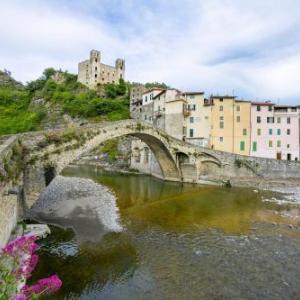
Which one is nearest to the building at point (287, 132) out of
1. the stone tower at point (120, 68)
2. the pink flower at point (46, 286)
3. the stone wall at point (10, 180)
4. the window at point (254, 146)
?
the window at point (254, 146)

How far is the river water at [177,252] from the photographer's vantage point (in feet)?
31.3

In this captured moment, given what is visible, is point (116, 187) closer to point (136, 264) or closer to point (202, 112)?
point (202, 112)

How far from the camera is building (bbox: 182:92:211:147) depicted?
39.6 m

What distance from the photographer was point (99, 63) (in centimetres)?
7631

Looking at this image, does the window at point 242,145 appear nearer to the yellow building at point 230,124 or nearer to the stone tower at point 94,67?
the yellow building at point 230,124

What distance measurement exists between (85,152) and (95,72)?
59.8 meters

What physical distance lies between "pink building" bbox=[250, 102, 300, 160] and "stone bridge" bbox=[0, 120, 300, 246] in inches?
232

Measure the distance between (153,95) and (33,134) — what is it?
32.9 meters

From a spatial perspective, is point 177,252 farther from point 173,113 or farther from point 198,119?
point 173,113

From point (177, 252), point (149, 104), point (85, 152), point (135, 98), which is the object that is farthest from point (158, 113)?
point (177, 252)

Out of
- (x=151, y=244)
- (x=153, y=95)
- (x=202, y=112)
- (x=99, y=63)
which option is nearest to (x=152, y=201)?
(x=151, y=244)

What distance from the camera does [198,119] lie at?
3981 cm

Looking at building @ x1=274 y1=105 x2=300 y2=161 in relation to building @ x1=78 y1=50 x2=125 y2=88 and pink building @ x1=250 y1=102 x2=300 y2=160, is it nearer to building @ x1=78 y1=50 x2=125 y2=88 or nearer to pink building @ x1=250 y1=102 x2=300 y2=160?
pink building @ x1=250 y1=102 x2=300 y2=160

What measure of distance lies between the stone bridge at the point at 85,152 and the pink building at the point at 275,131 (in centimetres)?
588
